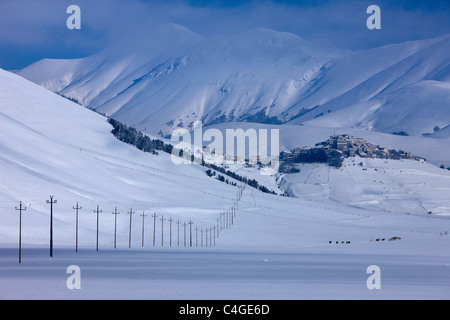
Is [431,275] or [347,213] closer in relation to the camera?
[431,275]

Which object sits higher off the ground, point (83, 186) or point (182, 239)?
point (83, 186)

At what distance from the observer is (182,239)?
107 m

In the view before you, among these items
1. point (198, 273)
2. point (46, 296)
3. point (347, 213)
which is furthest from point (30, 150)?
point (46, 296)

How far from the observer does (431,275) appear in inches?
1921

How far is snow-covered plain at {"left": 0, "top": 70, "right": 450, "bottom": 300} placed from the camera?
3994 cm

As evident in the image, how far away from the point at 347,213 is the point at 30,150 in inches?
2794

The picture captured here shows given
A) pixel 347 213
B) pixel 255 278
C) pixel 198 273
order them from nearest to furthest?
1. pixel 255 278
2. pixel 198 273
3. pixel 347 213

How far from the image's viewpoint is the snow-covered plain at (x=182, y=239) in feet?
131

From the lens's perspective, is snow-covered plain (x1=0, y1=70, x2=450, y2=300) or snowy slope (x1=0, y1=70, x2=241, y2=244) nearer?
snow-covered plain (x1=0, y1=70, x2=450, y2=300)

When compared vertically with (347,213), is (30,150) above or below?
above

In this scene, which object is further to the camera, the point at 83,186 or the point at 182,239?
the point at 83,186

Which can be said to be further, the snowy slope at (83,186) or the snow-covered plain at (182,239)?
the snowy slope at (83,186)
